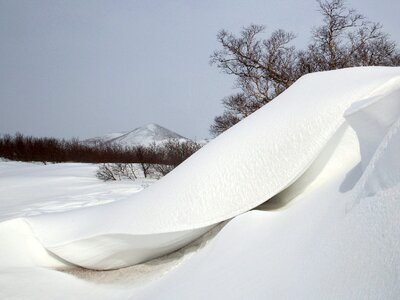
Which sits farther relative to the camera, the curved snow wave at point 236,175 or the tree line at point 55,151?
the tree line at point 55,151

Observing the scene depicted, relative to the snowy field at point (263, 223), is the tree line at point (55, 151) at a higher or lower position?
higher

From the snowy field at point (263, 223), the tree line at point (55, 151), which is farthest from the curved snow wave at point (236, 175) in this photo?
the tree line at point (55, 151)

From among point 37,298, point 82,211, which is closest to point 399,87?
point 37,298

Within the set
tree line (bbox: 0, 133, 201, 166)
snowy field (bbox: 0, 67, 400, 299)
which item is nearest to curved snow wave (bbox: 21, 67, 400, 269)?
snowy field (bbox: 0, 67, 400, 299)

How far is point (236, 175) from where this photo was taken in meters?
1.58

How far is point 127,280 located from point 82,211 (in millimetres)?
691

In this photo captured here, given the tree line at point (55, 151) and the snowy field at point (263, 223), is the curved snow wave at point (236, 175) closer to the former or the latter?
the snowy field at point (263, 223)

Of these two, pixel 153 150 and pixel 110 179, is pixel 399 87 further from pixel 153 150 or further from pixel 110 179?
pixel 153 150

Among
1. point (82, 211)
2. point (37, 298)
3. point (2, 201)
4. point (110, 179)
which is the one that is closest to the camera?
point (37, 298)

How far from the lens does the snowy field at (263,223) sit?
864 millimetres

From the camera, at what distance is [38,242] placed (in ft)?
6.22

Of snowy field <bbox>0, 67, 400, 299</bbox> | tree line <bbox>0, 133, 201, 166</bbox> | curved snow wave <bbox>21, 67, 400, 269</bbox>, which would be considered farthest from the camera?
tree line <bbox>0, 133, 201, 166</bbox>

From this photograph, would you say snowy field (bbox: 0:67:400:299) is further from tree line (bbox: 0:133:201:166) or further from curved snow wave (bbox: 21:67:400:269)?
tree line (bbox: 0:133:201:166)

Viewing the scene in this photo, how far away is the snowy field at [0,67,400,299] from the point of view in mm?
864
